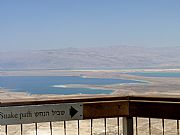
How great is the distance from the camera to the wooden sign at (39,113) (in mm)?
2946

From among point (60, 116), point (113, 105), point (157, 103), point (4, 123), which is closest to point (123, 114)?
point (113, 105)

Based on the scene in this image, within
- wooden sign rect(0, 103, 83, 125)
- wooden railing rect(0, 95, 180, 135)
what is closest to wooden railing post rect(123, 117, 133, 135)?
wooden railing rect(0, 95, 180, 135)

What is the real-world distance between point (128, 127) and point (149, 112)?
0.24 meters

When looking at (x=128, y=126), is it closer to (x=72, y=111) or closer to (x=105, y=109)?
(x=105, y=109)

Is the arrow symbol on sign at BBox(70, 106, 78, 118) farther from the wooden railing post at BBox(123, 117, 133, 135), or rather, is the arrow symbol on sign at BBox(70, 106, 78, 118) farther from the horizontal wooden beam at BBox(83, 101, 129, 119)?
the wooden railing post at BBox(123, 117, 133, 135)

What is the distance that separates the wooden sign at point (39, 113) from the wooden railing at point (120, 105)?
0.01 meters

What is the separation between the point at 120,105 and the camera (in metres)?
3.12

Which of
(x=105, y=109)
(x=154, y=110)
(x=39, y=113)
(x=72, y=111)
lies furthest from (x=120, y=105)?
(x=39, y=113)

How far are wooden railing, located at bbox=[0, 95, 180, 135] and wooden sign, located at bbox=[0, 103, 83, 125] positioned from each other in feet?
0.04

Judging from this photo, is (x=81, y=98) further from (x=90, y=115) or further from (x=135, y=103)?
(x=135, y=103)

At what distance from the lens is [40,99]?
305 centimetres

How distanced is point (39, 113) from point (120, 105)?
2.28ft

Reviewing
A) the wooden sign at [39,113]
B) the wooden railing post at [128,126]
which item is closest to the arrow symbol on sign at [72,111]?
the wooden sign at [39,113]

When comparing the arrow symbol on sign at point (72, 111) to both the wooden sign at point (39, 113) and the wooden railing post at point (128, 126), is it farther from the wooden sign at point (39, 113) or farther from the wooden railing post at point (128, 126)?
the wooden railing post at point (128, 126)
